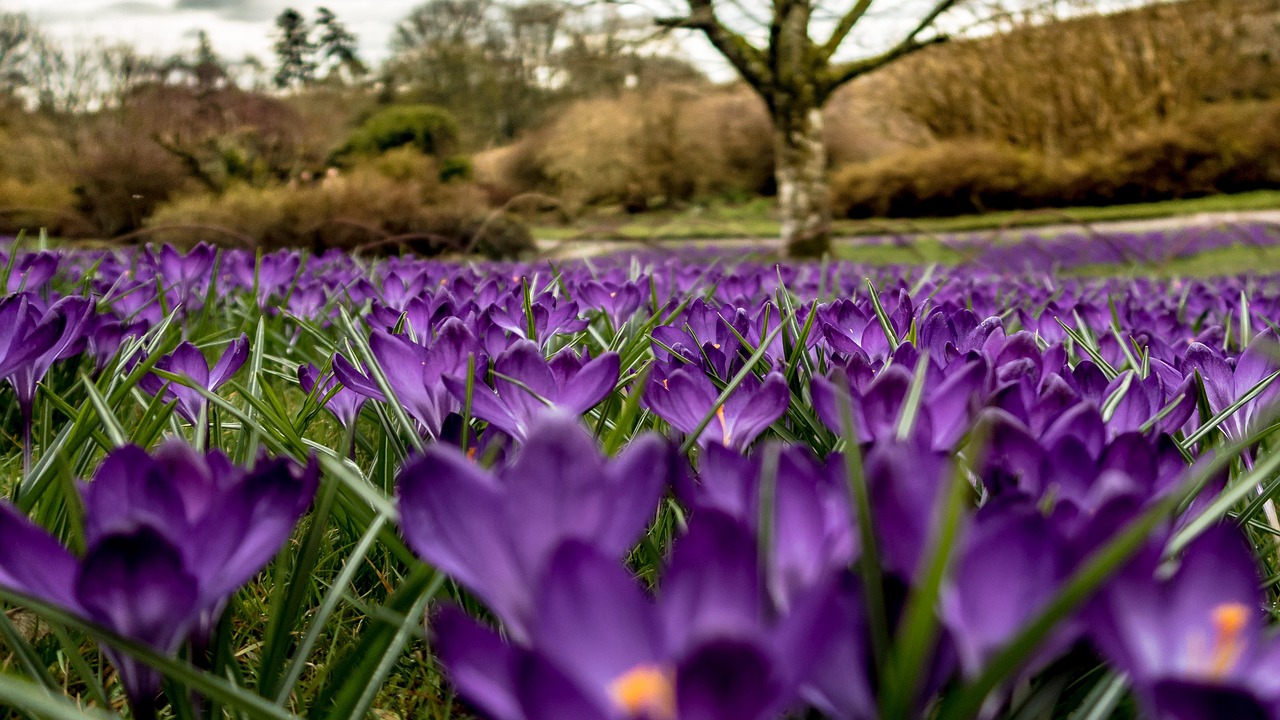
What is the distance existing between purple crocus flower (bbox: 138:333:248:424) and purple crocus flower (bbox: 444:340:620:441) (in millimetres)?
391

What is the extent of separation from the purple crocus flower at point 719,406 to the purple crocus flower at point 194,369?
1.66 ft

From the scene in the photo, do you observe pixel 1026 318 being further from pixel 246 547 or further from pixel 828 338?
pixel 246 547

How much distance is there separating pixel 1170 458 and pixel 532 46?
30.0m

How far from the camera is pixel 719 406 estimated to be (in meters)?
0.71

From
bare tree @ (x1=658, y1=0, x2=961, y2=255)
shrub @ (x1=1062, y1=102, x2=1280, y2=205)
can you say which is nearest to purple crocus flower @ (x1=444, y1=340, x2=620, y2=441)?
bare tree @ (x1=658, y1=0, x2=961, y2=255)

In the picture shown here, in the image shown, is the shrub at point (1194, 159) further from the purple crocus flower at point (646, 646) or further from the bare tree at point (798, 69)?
the purple crocus flower at point (646, 646)

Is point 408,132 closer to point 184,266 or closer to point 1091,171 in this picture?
point 1091,171

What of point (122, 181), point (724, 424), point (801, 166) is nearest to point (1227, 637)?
point (724, 424)

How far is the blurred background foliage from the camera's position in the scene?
41.7 feet

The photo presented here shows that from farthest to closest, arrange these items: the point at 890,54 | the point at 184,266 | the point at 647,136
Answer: the point at 647,136, the point at 890,54, the point at 184,266

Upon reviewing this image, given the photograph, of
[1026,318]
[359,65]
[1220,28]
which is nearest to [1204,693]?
[1026,318]

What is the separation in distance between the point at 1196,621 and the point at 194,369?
95cm

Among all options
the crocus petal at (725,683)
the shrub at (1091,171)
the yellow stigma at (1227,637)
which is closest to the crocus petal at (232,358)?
the crocus petal at (725,683)

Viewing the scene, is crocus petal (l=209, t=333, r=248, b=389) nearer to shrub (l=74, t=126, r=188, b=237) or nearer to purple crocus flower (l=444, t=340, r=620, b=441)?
purple crocus flower (l=444, t=340, r=620, b=441)
